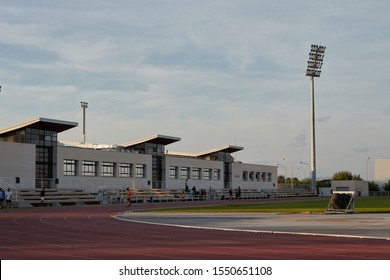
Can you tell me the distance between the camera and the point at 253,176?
9962cm

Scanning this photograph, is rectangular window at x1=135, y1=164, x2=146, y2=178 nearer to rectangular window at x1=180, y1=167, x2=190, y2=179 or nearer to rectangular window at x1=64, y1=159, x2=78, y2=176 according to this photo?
rectangular window at x1=180, y1=167, x2=190, y2=179

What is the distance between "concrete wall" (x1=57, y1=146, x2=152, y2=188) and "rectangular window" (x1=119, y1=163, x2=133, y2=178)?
422 millimetres

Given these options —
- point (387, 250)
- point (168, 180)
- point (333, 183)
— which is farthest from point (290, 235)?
point (333, 183)

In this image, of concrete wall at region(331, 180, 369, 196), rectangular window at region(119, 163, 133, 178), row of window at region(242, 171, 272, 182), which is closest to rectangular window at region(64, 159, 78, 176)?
rectangular window at region(119, 163, 133, 178)

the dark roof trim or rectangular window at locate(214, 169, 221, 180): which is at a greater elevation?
the dark roof trim

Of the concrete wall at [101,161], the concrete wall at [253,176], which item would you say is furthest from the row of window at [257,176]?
the concrete wall at [101,161]

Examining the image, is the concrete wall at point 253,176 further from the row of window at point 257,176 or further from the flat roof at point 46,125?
the flat roof at point 46,125

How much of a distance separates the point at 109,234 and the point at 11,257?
686 centimetres

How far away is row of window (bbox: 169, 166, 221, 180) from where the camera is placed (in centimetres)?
8100

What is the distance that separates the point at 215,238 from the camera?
18.9m

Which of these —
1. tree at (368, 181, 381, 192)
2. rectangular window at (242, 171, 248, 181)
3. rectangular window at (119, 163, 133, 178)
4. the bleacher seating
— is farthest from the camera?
tree at (368, 181, 381, 192)

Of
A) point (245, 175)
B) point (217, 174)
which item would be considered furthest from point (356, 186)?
point (217, 174)

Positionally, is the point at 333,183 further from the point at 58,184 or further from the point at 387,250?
the point at 387,250

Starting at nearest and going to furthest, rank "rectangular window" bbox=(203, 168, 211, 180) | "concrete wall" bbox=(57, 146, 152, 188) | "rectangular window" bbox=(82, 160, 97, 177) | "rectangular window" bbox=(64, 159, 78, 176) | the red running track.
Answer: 1. the red running track
2. "concrete wall" bbox=(57, 146, 152, 188)
3. "rectangular window" bbox=(64, 159, 78, 176)
4. "rectangular window" bbox=(82, 160, 97, 177)
5. "rectangular window" bbox=(203, 168, 211, 180)
